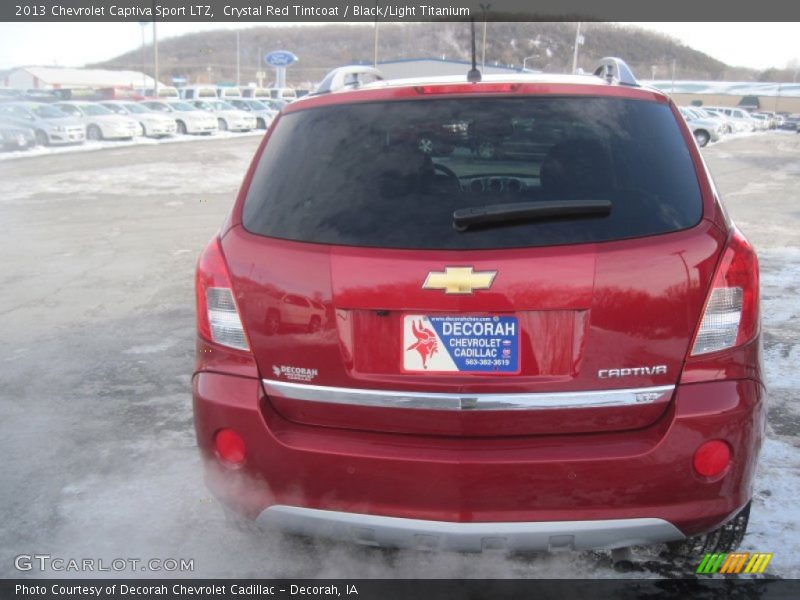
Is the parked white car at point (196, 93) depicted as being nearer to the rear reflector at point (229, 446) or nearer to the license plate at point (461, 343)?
the rear reflector at point (229, 446)

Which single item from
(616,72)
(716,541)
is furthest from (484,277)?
(716,541)

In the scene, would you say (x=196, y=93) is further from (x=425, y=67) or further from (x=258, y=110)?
(x=425, y=67)

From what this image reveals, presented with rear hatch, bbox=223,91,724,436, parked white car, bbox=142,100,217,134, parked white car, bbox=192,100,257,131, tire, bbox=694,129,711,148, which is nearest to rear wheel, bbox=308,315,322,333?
rear hatch, bbox=223,91,724,436

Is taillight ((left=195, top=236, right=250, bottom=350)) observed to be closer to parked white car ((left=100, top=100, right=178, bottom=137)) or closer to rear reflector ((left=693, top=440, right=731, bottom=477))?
rear reflector ((left=693, top=440, right=731, bottom=477))

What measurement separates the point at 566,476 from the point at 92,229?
10.2m

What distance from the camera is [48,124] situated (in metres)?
27.5

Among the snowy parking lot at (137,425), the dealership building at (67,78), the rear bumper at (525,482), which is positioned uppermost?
the dealership building at (67,78)

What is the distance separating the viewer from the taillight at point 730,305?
246 cm

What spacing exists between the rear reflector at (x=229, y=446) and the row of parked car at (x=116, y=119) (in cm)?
2346

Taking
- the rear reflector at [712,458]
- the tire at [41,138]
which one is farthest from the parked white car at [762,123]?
the rear reflector at [712,458]

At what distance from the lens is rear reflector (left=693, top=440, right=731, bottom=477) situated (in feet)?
8.01

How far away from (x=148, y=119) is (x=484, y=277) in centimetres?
3347

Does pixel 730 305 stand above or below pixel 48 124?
above

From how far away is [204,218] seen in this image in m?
12.4
